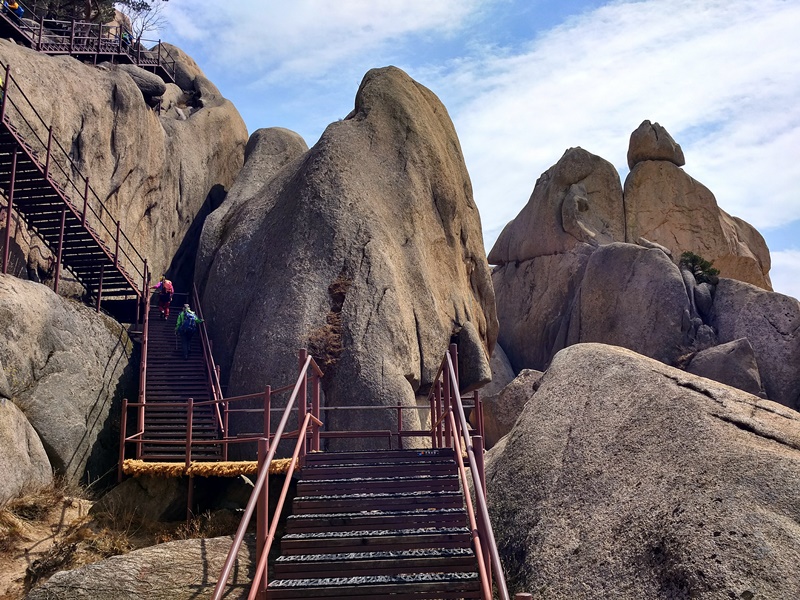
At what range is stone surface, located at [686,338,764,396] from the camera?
2459cm

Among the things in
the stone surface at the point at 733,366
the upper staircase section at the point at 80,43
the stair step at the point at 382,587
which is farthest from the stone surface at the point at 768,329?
the upper staircase section at the point at 80,43

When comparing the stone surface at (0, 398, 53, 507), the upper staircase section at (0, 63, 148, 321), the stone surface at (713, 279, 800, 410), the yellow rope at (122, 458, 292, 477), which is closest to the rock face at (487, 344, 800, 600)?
the yellow rope at (122, 458, 292, 477)

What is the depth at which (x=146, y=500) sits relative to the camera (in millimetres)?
14852

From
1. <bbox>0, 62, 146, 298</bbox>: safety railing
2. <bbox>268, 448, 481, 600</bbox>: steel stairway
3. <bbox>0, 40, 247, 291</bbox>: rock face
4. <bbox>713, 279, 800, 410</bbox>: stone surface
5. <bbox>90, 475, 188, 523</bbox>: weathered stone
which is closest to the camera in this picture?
<bbox>268, 448, 481, 600</bbox>: steel stairway

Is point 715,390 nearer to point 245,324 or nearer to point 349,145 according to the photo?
point 245,324

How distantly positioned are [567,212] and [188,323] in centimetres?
2249

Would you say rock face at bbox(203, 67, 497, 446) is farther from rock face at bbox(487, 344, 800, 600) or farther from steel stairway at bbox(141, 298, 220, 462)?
rock face at bbox(487, 344, 800, 600)

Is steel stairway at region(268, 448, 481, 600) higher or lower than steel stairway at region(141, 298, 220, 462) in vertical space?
lower

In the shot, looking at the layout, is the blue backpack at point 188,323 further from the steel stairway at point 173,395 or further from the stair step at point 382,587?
the stair step at point 382,587

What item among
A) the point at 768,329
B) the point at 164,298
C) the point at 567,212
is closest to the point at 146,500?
the point at 164,298

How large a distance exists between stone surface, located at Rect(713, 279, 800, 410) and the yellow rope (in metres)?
17.4

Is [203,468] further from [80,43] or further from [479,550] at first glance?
[80,43]

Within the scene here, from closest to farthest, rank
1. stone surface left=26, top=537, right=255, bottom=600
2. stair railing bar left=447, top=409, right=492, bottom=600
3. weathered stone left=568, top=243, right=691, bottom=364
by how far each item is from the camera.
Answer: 1. stair railing bar left=447, top=409, right=492, bottom=600
2. stone surface left=26, top=537, right=255, bottom=600
3. weathered stone left=568, top=243, right=691, bottom=364

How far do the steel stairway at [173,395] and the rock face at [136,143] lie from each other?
15.3 feet
